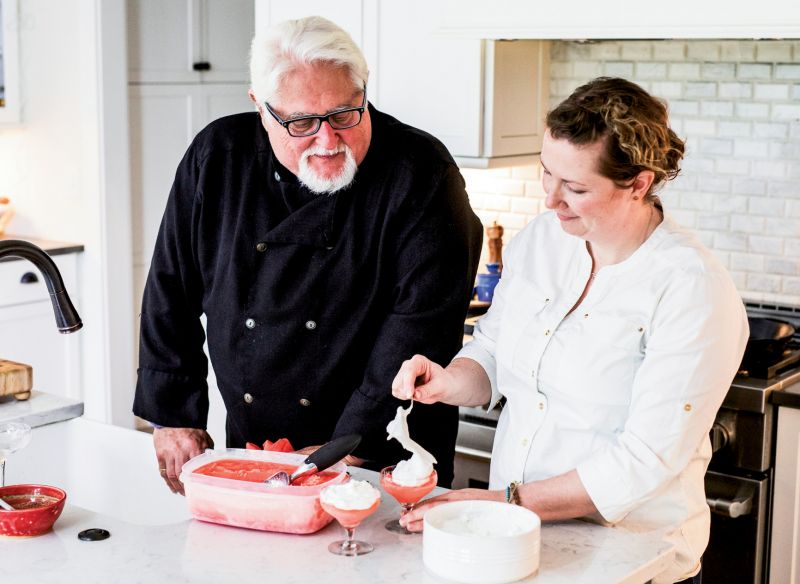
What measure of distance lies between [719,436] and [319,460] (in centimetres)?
145

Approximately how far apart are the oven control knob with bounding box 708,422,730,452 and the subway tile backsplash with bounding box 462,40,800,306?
0.65 meters

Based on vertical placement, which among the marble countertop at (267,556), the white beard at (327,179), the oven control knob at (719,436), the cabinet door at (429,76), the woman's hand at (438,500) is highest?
the cabinet door at (429,76)

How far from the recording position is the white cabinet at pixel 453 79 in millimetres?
3490

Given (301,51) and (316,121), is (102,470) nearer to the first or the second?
(316,121)

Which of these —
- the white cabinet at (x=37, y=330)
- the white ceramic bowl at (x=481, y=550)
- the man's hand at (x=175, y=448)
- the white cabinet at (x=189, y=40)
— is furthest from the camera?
the white cabinet at (x=189, y=40)

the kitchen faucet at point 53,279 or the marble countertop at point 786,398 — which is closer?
the kitchen faucet at point 53,279

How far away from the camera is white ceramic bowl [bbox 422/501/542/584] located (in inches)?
64.3

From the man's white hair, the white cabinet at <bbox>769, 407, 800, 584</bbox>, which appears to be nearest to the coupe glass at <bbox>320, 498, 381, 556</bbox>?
the man's white hair

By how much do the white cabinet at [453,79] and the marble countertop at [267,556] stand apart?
186 centimetres

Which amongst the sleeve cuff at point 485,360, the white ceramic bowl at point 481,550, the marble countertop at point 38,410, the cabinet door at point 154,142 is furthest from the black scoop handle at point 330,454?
the cabinet door at point 154,142

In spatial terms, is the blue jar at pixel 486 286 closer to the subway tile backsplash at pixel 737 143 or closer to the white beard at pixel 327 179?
the subway tile backsplash at pixel 737 143

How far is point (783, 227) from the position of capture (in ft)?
11.1

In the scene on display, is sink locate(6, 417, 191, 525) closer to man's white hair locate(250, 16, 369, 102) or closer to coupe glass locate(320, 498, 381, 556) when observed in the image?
coupe glass locate(320, 498, 381, 556)

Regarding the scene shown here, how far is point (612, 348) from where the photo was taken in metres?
1.92
